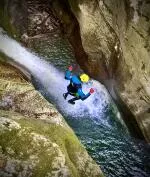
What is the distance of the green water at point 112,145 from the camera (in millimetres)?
12555

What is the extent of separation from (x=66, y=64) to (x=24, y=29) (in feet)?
10.1

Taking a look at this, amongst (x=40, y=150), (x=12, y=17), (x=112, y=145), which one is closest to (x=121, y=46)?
(x=112, y=145)

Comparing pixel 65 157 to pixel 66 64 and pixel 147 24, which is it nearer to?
pixel 147 24

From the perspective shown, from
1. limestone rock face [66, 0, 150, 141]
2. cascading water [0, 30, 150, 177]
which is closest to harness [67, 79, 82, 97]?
cascading water [0, 30, 150, 177]

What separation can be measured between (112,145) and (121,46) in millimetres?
4138

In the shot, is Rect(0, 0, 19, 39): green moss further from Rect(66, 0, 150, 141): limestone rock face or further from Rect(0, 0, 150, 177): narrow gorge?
Rect(66, 0, 150, 141): limestone rock face

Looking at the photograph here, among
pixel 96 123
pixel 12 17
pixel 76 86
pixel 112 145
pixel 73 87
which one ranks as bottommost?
pixel 112 145

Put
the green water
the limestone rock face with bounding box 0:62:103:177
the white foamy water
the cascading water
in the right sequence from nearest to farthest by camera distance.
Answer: the limestone rock face with bounding box 0:62:103:177 < the green water < the cascading water < the white foamy water

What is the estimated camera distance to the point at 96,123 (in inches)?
569

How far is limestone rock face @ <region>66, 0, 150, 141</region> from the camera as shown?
1125 centimetres

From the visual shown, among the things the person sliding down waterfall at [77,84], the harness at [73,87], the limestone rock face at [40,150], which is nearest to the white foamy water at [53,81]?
the harness at [73,87]

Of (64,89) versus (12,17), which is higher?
(12,17)

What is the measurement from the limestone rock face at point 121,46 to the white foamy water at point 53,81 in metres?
0.93

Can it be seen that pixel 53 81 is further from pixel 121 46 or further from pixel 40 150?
pixel 40 150
